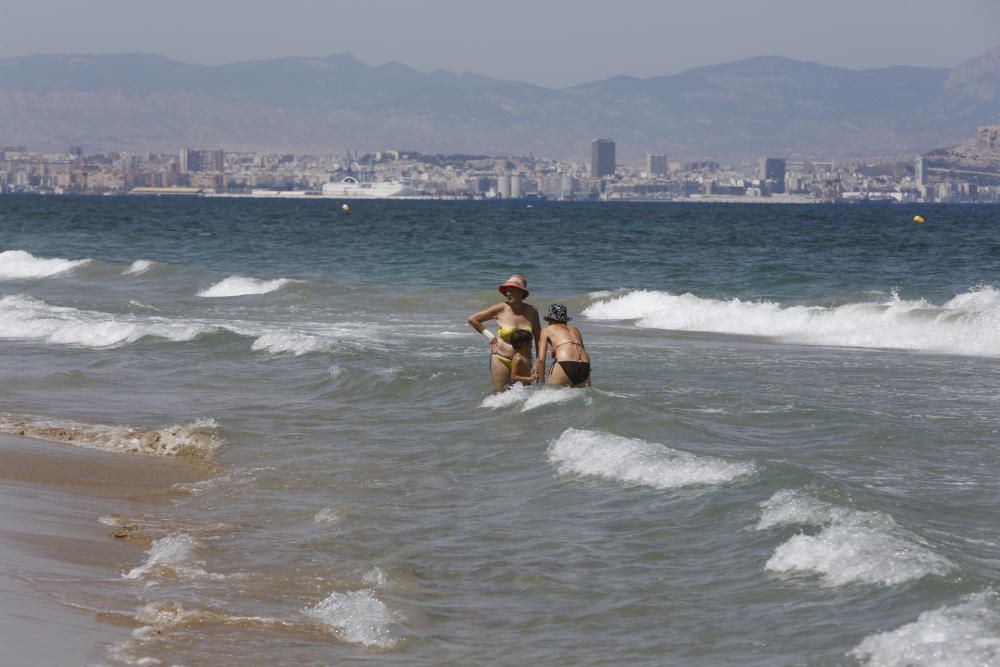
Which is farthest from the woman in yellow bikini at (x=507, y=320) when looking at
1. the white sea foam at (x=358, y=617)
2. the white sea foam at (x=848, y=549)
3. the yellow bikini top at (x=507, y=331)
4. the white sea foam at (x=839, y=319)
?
the white sea foam at (x=839, y=319)

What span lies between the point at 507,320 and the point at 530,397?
849 millimetres

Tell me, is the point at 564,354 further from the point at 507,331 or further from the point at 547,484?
the point at 547,484

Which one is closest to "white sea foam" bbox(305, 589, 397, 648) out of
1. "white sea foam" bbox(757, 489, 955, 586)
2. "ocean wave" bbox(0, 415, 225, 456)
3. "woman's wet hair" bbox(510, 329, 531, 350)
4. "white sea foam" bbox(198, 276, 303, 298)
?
"white sea foam" bbox(757, 489, 955, 586)

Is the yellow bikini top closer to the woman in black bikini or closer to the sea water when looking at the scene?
the woman in black bikini

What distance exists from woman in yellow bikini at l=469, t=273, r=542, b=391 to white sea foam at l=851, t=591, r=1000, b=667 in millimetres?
7741

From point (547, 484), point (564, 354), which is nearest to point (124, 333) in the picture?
point (564, 354)

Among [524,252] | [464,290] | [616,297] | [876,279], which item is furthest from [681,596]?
[524,252]

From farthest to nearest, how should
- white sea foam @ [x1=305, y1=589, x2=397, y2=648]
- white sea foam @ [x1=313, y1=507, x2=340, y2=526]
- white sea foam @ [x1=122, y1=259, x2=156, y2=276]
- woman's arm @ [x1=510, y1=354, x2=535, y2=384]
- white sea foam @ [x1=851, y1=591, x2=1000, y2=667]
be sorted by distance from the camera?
white sea foam @ [x1=122, y1=259, x2=156, y2=276] < woman's arm @ [x1=510, y1=354, x2=535, y2=384] < white sea foam @ [x1=313, y1=507, x2=340, y2=526] < white sea foam @ [x1=305, y1=589, x2=397, y2=648] < white sea foam @ [x1=851, y1=591, x2=1000, y2=667]

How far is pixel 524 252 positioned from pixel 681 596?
142 feet

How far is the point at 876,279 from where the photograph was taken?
37.8 meters

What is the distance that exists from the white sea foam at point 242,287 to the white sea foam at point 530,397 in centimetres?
2032

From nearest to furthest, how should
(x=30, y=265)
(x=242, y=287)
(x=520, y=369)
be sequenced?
(x=520, y=369) → (x=242, y=287) → (x=30, y=265)

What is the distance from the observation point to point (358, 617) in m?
7.96

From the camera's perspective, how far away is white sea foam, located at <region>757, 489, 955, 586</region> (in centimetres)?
835
